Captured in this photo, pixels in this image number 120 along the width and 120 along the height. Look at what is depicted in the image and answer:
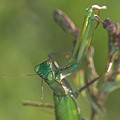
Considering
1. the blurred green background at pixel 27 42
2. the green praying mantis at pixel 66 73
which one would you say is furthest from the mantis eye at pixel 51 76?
the blurred green background at pixel 27 42

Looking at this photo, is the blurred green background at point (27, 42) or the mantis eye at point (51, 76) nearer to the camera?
the mantis eye at point (51, 76)

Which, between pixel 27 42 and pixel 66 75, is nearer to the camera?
pixel 66 75

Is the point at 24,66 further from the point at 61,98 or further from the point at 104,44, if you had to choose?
the point at 61,98

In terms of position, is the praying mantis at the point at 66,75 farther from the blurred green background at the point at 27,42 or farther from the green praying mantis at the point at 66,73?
the blurred green background at the point at 27,42

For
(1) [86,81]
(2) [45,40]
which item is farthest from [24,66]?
(1) [86,81]

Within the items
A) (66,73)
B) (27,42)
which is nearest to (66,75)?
(66,73)

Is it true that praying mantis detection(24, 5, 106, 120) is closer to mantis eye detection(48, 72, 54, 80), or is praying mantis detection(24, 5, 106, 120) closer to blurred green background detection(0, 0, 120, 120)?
mantis eye detection(48, 72, 54, 80)

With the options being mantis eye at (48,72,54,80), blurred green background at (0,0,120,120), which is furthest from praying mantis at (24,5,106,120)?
blurred green background at (0,0,120,120)

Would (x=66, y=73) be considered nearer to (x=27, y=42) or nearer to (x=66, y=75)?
(x=66, y=75)
